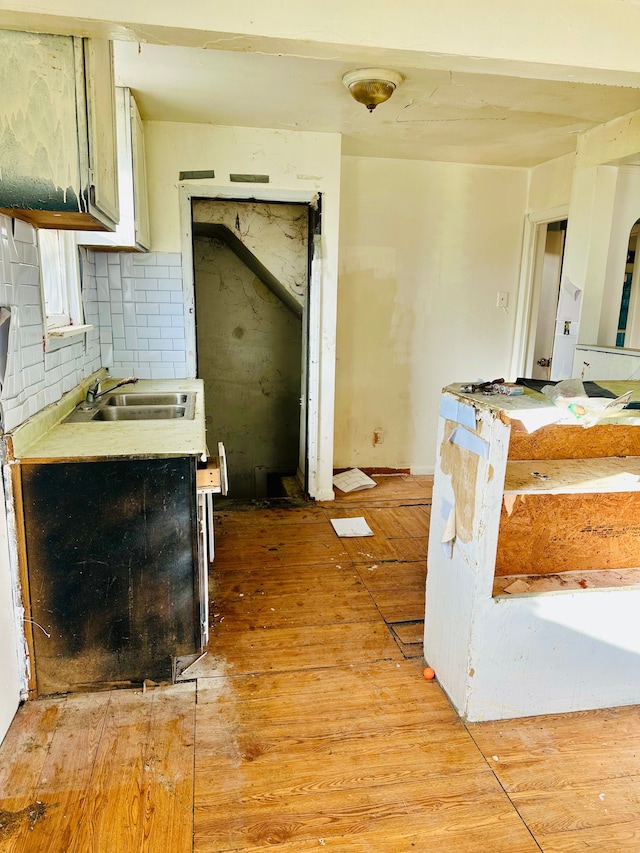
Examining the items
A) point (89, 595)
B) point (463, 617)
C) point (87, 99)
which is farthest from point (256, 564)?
point (87, 99)

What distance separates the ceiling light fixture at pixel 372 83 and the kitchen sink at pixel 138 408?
1671 millimetres

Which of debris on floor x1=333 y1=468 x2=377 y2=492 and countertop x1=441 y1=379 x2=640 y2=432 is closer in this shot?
countertop x1=441 y1=379 x2=640 y2=432

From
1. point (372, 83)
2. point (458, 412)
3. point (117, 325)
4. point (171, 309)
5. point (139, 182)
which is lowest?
point (458, 412)

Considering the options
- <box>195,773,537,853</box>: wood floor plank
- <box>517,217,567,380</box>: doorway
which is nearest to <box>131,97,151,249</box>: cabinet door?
<box>195,773,537,853</box>: wood floor plank

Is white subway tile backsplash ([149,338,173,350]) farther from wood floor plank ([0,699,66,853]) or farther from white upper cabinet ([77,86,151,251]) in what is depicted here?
wood floor plank ([0,699,66,853])

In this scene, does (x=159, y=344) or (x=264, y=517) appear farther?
(x=264, y=517)

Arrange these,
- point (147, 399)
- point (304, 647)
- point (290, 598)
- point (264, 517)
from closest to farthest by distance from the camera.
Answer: point (304, 647) → point (290, 598) → point (147, 399) → point (264, 517)

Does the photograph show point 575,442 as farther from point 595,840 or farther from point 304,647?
point 304,647

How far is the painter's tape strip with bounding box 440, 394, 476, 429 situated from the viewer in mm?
1788

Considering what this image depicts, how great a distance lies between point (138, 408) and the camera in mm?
2869

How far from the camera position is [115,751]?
5.75 ft

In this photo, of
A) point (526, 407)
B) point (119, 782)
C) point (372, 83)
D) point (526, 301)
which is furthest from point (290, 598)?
point (526, 301)

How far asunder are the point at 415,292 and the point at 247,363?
174 centimetres

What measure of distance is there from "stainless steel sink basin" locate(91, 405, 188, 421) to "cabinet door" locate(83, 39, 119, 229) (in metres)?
1.00
